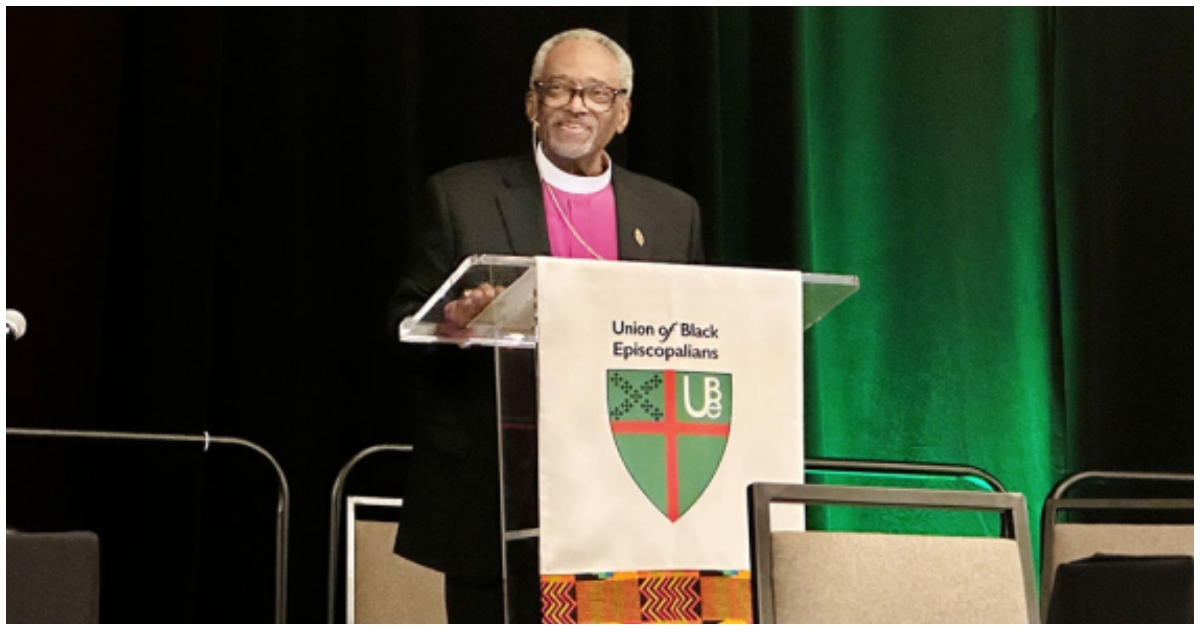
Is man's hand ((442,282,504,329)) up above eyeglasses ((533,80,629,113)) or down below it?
below

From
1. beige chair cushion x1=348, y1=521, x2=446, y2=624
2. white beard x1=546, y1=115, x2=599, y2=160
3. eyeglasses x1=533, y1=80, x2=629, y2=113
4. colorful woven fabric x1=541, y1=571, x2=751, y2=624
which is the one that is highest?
eyeglasses x1=533, y1=80, x2=629, y2=113

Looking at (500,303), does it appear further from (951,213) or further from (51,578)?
(951,213)

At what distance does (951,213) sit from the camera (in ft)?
18.0

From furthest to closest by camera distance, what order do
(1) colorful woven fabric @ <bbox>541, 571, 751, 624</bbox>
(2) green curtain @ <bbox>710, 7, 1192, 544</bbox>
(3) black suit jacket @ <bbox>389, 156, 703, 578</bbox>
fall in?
(2) green curtain @ <bbox>710, 7, 1192, 544</bbox>
(3) black suit jacket @ <bbox>389, 156, 703, 578</bbox>
(1) colorful woven fabric @ <bbox>541, 571, 751, 624</bbox>

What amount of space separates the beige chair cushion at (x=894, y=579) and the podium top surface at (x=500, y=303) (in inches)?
17.3

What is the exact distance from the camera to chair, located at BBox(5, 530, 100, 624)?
2246mm

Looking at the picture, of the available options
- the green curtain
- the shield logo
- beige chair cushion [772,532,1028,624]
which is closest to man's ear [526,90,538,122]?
the shield logo

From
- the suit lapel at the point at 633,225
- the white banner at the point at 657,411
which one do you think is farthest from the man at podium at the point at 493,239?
the white banner at the point at 657,411

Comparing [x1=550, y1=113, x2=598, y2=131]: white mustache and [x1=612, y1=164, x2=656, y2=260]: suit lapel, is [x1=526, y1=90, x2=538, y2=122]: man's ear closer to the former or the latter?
[x1=550, y1=113, x2=598, y2=131]: white mustache

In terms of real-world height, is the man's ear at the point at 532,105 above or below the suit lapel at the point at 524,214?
above

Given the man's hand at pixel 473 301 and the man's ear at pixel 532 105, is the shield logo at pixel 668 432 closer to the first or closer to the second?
A: the man's hand at pixel 473 301

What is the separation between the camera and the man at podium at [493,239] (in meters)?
2.77

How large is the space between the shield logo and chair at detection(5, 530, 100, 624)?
0.73m

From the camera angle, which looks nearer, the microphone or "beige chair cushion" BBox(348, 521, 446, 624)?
the microphone
